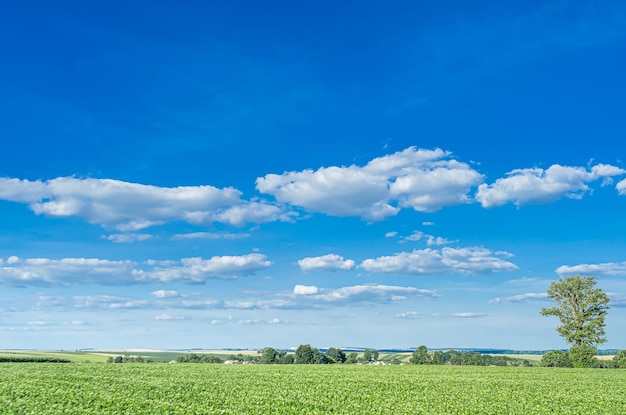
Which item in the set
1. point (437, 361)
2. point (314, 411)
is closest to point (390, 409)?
point (314, 411)

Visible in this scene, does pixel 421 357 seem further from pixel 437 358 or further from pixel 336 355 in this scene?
pixel 336 355

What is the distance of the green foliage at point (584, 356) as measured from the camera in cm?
7081

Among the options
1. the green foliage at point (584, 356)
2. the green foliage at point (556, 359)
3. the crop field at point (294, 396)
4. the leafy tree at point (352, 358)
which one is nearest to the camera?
the crop field at point (294, 396)

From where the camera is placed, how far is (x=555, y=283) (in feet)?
247

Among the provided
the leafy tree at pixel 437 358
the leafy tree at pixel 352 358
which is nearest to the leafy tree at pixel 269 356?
the leafy tree at pixel 352 358

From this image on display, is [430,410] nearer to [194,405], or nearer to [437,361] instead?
[194,405]

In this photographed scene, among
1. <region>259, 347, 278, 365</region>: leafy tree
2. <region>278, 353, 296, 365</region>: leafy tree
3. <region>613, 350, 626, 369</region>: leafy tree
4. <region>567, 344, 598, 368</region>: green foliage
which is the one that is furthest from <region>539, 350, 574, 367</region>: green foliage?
<region>259, 347, 278, 365</region>: leafy tree

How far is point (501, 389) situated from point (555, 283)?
161 feet

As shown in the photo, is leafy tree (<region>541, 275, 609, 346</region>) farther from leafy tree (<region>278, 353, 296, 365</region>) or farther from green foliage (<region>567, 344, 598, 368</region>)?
leafy tree (<region>278, 353, 296, 365</region>)

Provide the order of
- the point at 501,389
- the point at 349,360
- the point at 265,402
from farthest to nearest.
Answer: the point at 349,360 < the point at 501,389 < the point at 265,402

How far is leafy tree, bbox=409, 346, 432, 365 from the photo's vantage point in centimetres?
8830

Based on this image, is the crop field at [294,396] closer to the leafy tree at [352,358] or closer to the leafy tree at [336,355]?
the leafy tree at [336,355]

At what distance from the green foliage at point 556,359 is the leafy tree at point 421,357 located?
19003 millimetres

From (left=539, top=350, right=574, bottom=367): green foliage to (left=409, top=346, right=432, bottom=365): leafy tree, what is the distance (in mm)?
19003
